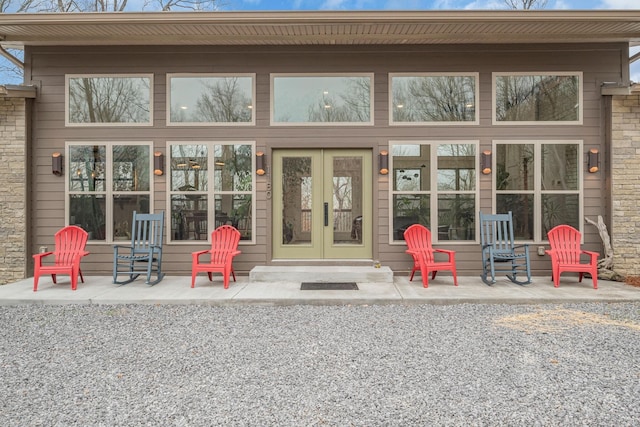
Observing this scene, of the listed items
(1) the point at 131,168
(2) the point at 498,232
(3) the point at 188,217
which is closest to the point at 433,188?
(2) the point at 498,232

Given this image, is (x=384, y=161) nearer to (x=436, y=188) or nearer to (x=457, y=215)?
(x=436, y=188)

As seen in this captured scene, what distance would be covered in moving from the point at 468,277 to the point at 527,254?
91 cm

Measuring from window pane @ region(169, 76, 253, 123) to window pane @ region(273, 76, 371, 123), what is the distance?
0.51 meters

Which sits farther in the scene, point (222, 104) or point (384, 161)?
point (222, 104)

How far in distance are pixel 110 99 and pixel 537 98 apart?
672 centimetres

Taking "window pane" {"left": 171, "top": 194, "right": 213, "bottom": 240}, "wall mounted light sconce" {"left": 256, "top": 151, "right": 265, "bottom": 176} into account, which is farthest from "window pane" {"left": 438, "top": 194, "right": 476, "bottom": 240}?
"window pane" {"left": 171, "top": 194, "right": 213, "bottom": 240}

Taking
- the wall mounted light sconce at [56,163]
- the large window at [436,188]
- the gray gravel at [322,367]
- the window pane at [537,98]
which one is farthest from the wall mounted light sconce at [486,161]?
the wall mounted light sconce at [56,163]

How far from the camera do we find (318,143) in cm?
592

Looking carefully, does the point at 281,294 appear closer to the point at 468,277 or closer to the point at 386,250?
the point at 386,250

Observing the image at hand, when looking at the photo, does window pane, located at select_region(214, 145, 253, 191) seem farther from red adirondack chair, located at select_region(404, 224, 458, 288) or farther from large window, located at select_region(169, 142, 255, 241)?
red adirondack chair, located at select_region(404, 224, 458, 288)

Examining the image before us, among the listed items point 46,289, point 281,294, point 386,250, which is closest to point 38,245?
point 46,289

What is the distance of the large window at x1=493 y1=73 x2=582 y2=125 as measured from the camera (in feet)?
19.2

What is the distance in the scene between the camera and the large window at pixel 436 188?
5.90 m

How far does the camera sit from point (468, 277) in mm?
5801
